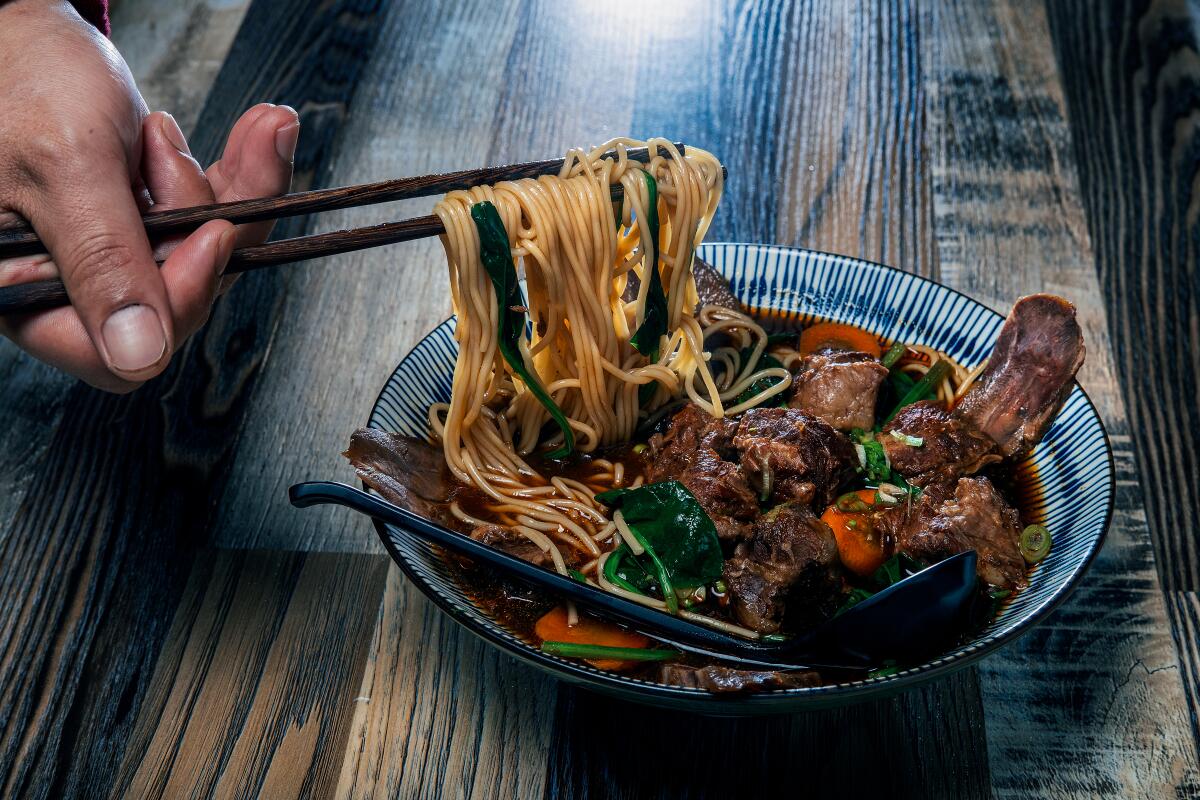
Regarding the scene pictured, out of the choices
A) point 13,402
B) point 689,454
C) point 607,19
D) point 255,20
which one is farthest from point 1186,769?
point 255,20

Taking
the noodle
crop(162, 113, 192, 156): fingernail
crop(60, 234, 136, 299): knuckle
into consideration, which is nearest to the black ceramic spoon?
the noodle

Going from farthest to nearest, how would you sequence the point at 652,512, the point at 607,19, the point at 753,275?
the point at 607,19
the point at 753,275
the point at 652,512

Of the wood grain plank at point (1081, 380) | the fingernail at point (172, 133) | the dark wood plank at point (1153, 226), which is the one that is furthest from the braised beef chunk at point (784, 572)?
the fingernail at point (172, 133)

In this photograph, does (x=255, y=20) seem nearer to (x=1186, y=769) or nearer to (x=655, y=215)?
(x=655, y=215)

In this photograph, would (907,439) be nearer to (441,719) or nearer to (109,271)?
(441,719)

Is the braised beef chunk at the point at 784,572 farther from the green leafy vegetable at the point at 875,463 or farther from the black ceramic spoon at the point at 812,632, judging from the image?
the green leafy vegetable at the point at 875,463

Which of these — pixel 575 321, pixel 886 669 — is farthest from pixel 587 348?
pixel 886 669

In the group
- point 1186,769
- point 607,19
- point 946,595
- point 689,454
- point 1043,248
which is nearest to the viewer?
point 946,595

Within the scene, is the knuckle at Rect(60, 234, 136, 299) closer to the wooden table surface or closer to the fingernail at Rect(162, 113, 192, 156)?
the fingernail at Rect(162, 113, 192, 156)
